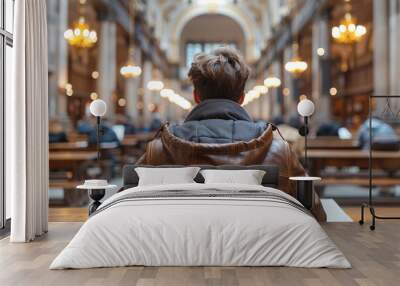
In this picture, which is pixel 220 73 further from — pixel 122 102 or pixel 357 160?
pixel 122 102

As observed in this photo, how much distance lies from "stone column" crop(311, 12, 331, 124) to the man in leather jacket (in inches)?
499

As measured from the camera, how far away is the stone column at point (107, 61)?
1900cm

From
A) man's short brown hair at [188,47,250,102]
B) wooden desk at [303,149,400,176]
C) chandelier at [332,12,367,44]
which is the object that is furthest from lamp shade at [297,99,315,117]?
chandelier at [332,12,367,44]

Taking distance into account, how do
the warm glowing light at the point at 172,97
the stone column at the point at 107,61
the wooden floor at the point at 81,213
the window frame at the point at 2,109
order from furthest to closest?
the warm glowing light at the point at 172,97 → the stone column at the point at 107,61 → the wooden floor at the point at 81,213 → the window frame at the point at 2,109

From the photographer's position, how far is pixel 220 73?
5.22m

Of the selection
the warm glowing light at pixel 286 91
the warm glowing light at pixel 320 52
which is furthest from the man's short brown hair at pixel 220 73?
the warm glowing light at pixel 286 91

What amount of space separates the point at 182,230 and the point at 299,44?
19.3 meters

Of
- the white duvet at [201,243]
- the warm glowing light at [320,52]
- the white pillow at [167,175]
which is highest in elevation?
the warm glowing light at [320,52]

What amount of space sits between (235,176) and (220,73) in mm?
906

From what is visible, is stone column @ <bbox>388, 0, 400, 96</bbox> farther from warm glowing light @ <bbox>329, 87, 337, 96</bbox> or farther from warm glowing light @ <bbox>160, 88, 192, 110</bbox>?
warm glowing light @ <bbox>160, 88, 192, 110</bbox>

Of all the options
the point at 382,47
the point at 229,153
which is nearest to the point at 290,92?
the point at 382,47

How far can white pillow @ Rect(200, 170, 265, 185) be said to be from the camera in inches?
202

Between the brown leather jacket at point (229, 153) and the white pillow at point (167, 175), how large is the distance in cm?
16

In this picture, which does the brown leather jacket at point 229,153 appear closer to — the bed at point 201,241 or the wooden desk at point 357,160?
the bed at point 201,241
